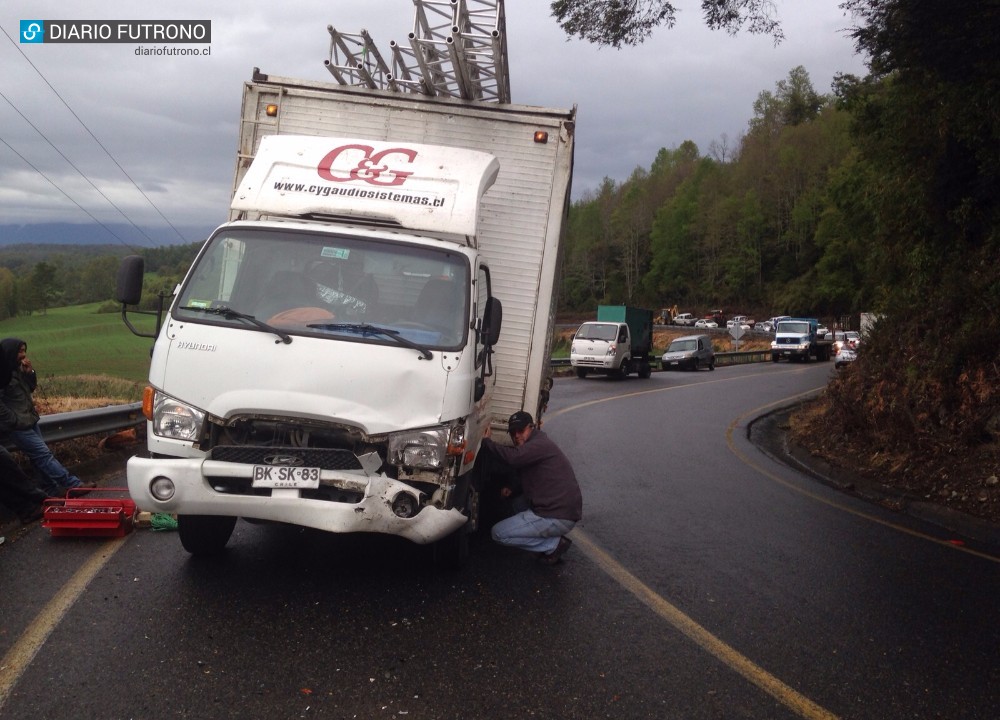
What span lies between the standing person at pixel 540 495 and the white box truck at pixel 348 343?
0.36m

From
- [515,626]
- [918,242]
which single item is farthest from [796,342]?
[515,626]

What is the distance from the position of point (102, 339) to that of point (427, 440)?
1390 cm

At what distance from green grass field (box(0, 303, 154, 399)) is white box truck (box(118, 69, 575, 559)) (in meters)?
A: 7.28

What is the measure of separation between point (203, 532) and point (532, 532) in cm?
231

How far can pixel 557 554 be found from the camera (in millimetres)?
6605

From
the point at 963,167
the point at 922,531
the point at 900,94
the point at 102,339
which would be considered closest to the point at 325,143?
the point at 922,531

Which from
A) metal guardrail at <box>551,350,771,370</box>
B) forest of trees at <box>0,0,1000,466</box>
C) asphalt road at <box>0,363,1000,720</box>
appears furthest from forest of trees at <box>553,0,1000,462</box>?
metal guardrail at <box>551,350,771,370</box>

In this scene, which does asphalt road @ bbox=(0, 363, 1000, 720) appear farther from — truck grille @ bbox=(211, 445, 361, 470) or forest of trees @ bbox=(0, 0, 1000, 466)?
forest of trees @ bbox=(0, 0, 1000, 466)

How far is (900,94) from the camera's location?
13648mm

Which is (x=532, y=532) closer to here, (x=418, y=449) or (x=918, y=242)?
(x=418, y=449)

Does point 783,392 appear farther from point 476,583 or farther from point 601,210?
point 601,210

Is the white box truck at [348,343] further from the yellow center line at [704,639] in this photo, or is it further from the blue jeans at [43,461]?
the blue jeans at [43,461]

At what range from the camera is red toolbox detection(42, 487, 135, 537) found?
665 centimetres

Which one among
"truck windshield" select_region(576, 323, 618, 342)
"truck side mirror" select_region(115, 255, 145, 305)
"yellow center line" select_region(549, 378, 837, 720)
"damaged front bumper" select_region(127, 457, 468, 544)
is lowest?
"truck windshield" select_region(576, 323, 618, 342)
